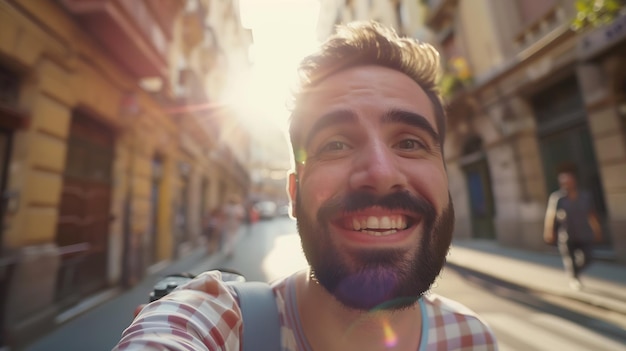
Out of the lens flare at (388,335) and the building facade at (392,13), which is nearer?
the lens flare at (388,335)

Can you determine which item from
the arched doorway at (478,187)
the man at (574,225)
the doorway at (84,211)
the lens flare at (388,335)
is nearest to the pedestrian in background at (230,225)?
the doorway at (84,211)

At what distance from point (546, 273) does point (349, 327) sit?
6.35 m

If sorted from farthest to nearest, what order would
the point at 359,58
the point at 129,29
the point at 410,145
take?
the point at 129,29 < the point at 359,58 < the point at 410,145

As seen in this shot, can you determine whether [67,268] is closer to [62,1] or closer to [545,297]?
[62,1]

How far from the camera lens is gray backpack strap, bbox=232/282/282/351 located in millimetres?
940

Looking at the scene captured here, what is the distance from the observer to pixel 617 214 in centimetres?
596

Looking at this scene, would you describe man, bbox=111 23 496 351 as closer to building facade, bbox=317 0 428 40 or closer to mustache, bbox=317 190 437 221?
mustache, bbox=317 190 437 221

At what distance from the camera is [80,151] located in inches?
197

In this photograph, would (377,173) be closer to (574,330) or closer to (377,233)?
(377,233)

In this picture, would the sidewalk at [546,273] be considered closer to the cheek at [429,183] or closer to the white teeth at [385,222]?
the cheek at [429,183]

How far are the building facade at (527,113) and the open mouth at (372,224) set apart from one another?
3.87m

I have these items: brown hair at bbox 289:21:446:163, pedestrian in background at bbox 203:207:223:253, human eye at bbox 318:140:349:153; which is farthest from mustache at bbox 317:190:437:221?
pedestrian in background at bbox 203:207:223:253

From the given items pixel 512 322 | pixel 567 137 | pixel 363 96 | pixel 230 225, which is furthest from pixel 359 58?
pixel 567 137

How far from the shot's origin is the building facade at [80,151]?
3.55 m
